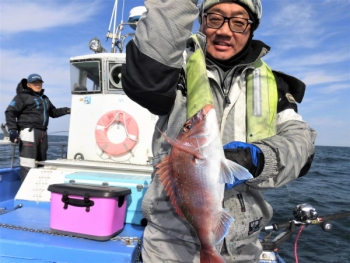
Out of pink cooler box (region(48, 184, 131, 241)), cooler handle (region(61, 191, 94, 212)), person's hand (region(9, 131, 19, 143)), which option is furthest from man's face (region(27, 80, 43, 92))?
cooler handle (region(61, 191, 94, 212))

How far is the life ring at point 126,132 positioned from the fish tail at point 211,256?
4229mm

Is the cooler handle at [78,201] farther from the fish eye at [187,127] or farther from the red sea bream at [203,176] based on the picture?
the fish eye at [187,127]

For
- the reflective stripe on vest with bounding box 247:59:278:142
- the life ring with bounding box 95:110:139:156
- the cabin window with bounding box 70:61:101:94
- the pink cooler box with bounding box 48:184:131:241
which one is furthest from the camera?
the cabin window with bounding box 70:61:101:94

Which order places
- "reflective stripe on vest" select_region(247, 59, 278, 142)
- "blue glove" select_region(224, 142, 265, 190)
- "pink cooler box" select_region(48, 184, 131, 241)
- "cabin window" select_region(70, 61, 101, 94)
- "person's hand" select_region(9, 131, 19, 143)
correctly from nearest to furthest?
"blue glove" select_region(224, 142, 265, 190) < "reflective stripe on vest" select_region(247, 59, 278, 142) < "pink cooler box" select_region(48, 184, 131, 241) < "person's hand" select_region(9, 131, 19, 143) < "cabin window" select_region(70, 61, 101, 94)

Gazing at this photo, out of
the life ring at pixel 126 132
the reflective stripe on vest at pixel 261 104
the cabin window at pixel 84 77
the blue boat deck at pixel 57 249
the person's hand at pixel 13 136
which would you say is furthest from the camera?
the cabin window at pixel 84 77

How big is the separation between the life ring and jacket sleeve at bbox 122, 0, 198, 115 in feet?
13.6

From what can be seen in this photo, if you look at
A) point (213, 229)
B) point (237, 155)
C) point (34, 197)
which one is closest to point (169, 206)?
point (213, 229)

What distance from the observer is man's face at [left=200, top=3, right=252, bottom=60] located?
188 centimetres

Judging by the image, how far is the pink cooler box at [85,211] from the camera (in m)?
3.19

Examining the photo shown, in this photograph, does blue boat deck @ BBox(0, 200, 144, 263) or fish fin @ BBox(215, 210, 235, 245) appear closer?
fish fin @ BBox(215, 210, 235, 245)

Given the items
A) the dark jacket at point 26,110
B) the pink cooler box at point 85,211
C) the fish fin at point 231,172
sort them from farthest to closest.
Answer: the dark jacket at point 26,110, the pink cooler box at point 85,211, the fish fin at point 231,172

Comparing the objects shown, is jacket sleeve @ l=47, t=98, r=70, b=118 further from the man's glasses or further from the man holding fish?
the man's glasses

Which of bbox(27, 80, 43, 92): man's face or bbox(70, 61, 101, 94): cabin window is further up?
bbox(70, 61, 101, 94): cabin window

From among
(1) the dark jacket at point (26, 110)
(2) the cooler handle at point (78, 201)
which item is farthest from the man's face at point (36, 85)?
(2) the cooler handle at point (78, 201)
